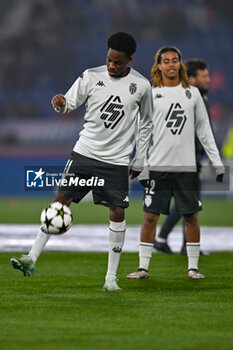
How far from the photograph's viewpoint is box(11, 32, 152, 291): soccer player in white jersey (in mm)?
5645

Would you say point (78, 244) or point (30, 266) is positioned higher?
point (30, 266)

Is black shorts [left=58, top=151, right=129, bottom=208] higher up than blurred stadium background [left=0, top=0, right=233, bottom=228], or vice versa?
blurred stadium background [left=0, top=0, right=233, bottom=228]

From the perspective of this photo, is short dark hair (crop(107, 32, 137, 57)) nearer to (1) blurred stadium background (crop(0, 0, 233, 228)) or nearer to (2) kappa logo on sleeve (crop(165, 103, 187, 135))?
(2) kappa logo on sleeve (crop(165, 103, 187, 135))

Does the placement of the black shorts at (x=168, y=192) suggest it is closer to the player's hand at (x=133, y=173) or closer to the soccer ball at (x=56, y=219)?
the player's hand at (x=133, y=173)

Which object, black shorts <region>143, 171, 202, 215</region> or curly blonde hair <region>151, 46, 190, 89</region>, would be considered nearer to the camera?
black shorts <region>143, 171, 202, 215</region>

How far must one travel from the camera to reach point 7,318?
4.43 m

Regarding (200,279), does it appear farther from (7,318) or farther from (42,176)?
(7,318)

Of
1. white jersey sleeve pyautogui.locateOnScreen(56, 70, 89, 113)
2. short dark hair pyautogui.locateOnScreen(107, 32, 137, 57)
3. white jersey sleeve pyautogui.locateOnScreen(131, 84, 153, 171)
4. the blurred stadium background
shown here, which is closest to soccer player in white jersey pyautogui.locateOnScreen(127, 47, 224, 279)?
white jersey sleeve pyautogui.locateOnScreen(131, 84, 153, 171)

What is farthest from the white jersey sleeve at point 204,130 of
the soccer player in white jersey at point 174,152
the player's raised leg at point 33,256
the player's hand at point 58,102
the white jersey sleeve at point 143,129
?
the player's hand at point 58,102

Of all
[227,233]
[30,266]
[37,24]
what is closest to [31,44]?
[37,24]

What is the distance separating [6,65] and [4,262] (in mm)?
22748

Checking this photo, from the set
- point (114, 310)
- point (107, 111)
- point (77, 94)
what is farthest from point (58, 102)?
point (114, 310)

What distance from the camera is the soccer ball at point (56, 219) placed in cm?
536

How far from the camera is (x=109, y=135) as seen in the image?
568cm
